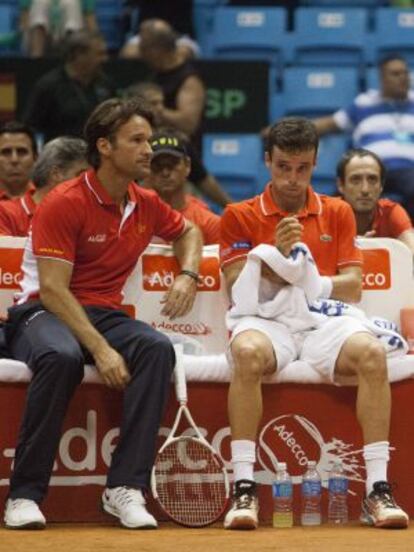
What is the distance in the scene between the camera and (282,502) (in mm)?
6309

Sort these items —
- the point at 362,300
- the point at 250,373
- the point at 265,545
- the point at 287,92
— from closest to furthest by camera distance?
1. the point at 265,545
2. the point at 250,373
3. the point at 362,300
4. the point at 287,92

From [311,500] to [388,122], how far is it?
483 cm

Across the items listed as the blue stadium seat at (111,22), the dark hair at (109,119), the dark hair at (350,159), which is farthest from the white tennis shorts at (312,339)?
the blue stadium seat at (111,22)

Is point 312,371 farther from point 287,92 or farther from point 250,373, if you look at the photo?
point 287,92

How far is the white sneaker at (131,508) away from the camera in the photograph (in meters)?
6.07

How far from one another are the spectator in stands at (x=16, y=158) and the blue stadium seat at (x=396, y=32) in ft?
15.1

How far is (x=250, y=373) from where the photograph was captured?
619cm

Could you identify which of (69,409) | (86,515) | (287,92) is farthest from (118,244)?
(287,92)

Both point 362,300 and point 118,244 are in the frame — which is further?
point 362,300

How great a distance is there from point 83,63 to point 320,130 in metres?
1.77

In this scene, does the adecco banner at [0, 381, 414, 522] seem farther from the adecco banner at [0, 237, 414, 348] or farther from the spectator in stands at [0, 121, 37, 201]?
the spectator in stands at [0, 121, 37, 201]

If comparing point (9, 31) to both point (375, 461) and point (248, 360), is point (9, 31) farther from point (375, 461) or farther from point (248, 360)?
point (375, 461)

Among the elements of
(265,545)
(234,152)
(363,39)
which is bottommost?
(265,545)

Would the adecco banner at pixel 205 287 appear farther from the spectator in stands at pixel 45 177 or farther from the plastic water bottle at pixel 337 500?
the plastic water bottle at pixel 337 500
